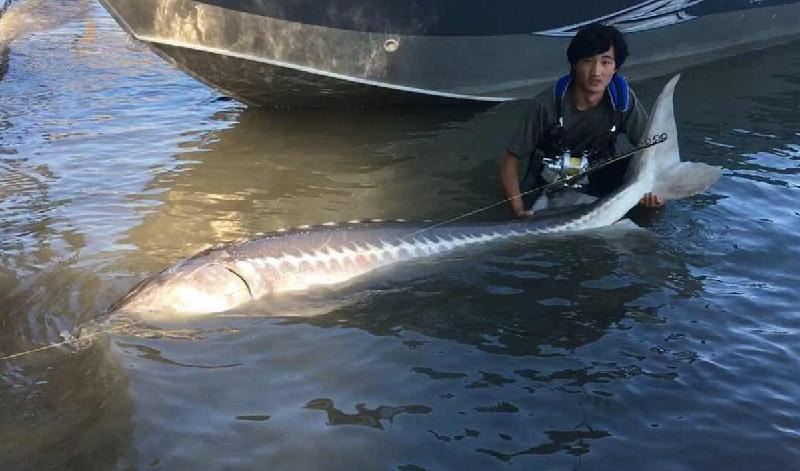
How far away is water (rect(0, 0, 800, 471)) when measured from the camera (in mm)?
2963

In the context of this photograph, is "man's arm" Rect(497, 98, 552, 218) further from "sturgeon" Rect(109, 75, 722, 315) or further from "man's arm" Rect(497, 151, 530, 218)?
"sturgeon" Rect(109, 75, 722, 315)

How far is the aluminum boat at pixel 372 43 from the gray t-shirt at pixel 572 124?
2375 mm

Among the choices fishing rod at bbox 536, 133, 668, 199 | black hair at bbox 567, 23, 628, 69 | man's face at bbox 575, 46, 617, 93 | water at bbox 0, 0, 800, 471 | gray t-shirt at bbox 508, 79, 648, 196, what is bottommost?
water at bbox 0, 0, 800, 471

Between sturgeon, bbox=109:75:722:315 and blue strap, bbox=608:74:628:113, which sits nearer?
sturgeon, bbox=109:75:722:315

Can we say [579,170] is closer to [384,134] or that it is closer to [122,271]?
[384,134]

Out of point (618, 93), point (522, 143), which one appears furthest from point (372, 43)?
point (618, 93)

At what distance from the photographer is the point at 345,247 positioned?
445 centimetres

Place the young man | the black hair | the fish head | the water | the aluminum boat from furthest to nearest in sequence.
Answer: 1. the aluminum boat
2. the young man
3. the black hair
4. the fish head
5. the water

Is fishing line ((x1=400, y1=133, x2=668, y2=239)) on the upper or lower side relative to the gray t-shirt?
lower

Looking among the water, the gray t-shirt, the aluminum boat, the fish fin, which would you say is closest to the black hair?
the gray t-shirt

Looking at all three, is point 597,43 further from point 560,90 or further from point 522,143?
point 522,143

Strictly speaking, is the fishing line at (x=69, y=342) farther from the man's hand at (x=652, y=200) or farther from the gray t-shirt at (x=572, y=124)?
the man's hand at (x=652, y=200)

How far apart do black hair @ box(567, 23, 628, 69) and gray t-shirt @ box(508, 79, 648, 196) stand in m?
0.40

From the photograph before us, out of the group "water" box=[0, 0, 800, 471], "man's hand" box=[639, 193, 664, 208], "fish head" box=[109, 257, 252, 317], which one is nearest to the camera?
"water" box=[0, 0, 800, 471]
